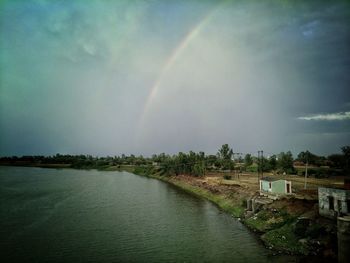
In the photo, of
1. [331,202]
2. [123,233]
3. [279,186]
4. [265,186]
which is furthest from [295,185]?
[123,233]

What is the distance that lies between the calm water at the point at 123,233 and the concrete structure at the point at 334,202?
8765mm

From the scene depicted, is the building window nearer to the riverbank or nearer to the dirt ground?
the riverbank

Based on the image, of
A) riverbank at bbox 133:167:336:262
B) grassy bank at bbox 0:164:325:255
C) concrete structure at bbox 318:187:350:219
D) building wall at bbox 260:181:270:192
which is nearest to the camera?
riverbank at bbox 133:167:336:262

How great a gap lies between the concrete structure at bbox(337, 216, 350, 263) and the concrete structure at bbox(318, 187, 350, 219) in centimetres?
555

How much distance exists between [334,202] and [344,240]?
7530mm

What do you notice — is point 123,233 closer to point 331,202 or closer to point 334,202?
point 331,202

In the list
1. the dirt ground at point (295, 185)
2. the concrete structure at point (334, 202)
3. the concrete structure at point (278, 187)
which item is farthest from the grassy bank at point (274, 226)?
the concrete structure at point (278, 187)

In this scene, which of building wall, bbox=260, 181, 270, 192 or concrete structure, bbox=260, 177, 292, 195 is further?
building wall, bbox=260, 181, 270, 192

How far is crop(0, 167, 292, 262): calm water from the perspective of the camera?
1220 inches

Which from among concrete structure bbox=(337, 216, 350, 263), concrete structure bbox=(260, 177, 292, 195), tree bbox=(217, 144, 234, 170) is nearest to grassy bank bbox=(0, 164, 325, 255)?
concrete structure bbox=(337, 216, 350, 263)

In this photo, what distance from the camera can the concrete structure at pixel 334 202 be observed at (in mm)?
31516

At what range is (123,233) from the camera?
39.8 meters

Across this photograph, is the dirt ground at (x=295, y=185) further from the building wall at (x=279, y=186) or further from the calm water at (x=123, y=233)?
the calm water at (x=123, y=233)

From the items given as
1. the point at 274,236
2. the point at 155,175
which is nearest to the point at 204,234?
the point at 274,236
